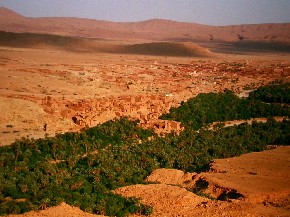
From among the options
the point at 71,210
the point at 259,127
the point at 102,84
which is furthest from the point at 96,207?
the point at 102,84

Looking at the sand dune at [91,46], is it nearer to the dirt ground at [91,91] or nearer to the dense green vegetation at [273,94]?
the dirt ground at [91,91]

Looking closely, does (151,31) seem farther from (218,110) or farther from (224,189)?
(224,189)

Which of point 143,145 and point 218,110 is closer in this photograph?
point 143,145

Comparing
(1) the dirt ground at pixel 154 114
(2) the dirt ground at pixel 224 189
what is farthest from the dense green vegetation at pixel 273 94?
(2) the dirt ground at pixel 224 189

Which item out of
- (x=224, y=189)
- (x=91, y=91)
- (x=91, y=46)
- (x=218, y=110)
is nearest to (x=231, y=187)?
(x=224, y=189)

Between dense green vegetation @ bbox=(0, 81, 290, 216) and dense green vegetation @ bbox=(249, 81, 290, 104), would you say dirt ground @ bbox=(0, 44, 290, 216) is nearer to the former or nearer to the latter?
dense green vegetation @ bbox=(0, 81, 290, 216)

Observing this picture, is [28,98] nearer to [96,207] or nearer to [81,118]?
[81,118]
